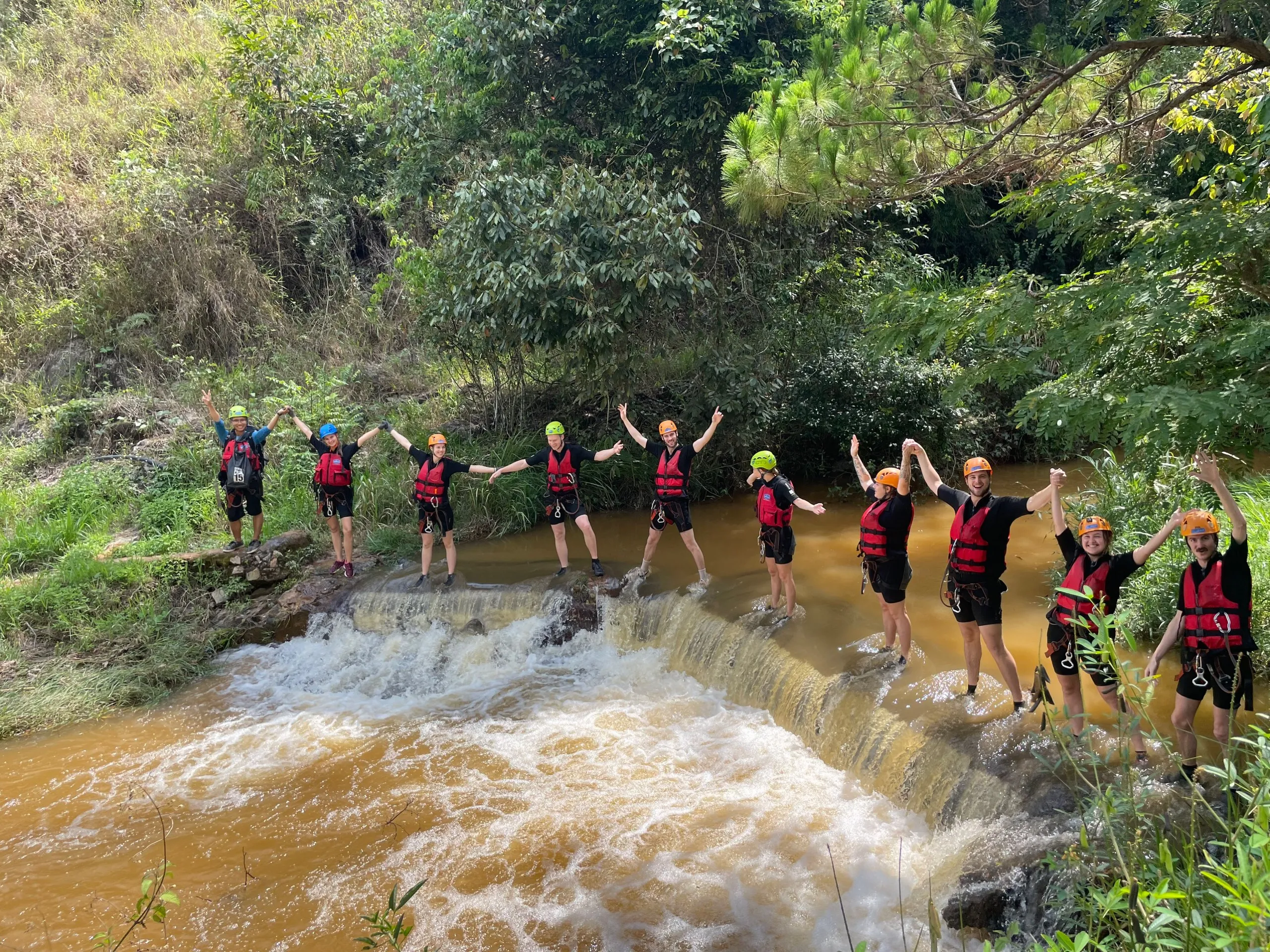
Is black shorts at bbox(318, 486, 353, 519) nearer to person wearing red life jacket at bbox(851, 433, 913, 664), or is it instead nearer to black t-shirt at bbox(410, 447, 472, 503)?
black t-shirt at bbox(410, 447, 472, 503)

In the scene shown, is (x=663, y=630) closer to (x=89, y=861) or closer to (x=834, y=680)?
(x=834, y=680)

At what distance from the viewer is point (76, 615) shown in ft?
31.7

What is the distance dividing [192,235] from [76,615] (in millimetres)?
9252

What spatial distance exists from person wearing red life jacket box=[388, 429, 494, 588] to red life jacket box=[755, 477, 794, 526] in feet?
10.3

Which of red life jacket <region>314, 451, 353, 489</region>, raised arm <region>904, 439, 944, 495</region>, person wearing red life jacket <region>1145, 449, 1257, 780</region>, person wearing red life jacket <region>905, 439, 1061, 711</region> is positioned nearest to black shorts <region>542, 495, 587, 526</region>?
red life jacket <region>314, 451, 353, 489</region>

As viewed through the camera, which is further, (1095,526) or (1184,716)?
(1095,526)

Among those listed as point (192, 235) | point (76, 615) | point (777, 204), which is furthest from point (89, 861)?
point (192, 235)

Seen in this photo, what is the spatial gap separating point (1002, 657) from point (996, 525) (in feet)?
3.07

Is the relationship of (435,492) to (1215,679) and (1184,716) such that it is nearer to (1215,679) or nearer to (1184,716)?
(1184,716)

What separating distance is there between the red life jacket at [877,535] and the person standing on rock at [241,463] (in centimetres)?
669

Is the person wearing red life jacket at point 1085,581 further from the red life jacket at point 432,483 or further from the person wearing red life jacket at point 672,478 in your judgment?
the red life jacket at point 432,483

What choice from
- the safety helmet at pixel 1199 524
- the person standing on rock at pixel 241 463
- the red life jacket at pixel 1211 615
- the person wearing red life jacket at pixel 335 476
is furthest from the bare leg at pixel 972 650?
the person standing on rock at pixel 241 463

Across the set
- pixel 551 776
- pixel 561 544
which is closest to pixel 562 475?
pixel 561 544

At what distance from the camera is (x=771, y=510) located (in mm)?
7680
